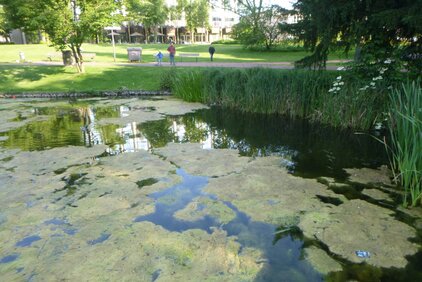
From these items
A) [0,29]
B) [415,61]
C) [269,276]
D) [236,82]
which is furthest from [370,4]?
[0,29]

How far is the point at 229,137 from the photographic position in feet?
23.9

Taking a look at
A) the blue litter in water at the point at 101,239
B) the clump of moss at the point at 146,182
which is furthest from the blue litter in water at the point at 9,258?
the clump of moss at the point at 146,182

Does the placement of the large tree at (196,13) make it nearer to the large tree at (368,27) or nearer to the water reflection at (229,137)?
the water reflection at (229,137)

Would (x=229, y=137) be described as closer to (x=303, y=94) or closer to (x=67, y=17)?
(x=303, y=94)

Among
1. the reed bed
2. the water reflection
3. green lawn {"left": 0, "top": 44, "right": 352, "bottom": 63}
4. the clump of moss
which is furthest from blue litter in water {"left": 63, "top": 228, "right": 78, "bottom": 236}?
green lawn {"left": 0, "top": 44, "right": 352, "bottom": 63}

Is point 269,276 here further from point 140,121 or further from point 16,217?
point 140,121

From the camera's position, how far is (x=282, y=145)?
21.9 ft

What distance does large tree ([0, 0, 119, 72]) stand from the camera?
1301cm

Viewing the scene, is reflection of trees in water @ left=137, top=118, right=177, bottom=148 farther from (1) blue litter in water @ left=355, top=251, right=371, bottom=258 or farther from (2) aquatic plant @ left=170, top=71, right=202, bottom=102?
(1) blue litter in water @ left=355, top=251, right=371, bottom=258

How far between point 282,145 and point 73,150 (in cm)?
389

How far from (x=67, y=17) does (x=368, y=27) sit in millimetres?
11022

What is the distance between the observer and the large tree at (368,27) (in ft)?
22.6

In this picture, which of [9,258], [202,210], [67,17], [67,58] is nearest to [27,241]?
[9,258]

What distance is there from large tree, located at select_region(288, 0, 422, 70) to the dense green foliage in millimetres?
857
